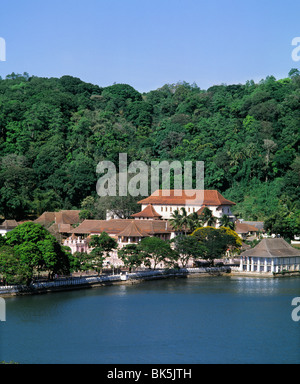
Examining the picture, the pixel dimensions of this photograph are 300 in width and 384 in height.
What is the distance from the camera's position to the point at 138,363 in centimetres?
2317

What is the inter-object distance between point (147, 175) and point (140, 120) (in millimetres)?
23582

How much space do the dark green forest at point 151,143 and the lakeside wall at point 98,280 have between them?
10.6 meters

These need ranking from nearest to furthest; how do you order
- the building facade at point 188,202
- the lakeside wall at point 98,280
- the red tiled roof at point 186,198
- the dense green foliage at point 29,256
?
1. the dense green foliage at point 29,256
2. the lakeside wall at point 98,280
3. the building facade at point 188,202
4. the red tiled roof at point 186,198

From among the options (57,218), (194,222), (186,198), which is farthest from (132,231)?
(57,218)

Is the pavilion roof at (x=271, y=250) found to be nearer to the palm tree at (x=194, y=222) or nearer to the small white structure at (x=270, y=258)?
the small white structure at (x=270, y=258)

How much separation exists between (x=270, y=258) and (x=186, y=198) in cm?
1251

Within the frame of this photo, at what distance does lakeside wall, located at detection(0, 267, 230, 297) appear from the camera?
114 feet

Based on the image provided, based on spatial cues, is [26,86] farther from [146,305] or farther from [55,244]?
[146,305]

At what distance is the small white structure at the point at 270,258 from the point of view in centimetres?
4462

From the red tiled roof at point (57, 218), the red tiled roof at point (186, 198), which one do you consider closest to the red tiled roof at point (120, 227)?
the red tiled roof at point (57, 218)

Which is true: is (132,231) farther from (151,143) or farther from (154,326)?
(151,143)

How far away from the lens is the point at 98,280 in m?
39.0
